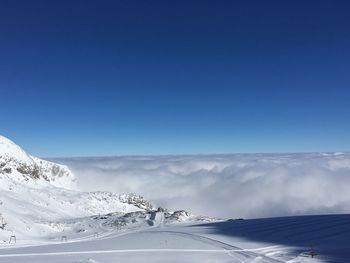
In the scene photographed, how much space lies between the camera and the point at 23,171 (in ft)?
186

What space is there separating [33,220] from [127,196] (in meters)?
31.1

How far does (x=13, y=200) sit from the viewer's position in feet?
128

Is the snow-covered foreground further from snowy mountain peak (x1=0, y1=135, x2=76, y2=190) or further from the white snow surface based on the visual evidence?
snowy mountain peak (x1=0, y1=135, x2=76, y2=190)

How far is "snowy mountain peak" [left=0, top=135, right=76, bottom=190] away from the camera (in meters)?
51.5

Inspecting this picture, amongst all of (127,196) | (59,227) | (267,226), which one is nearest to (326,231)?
(267,226)

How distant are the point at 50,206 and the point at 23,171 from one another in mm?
15014

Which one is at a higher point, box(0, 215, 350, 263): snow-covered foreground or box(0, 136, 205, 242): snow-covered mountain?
box(0, 136, 205, 242): snow-covered mountain

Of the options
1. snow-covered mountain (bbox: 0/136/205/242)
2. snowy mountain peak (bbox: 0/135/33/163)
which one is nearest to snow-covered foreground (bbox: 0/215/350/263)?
snow-covered mountain (bbox: 0/136/205/242)

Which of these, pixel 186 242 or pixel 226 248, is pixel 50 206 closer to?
pixel 186 242

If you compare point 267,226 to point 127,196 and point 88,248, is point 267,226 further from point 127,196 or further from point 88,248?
point 127,196

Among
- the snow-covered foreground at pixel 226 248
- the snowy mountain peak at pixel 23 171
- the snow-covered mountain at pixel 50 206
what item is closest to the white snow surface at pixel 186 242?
the snow-covered foreground at pixel 226 248

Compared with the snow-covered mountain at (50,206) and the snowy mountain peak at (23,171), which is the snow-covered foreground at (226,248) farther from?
the snowy mountain peak at (23,171)

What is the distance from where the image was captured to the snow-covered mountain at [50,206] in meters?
30.2

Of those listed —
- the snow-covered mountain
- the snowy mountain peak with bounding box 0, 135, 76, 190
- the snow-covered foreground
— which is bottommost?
the snow-covered foreground
